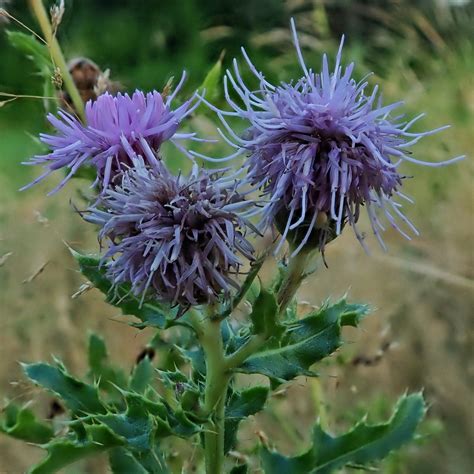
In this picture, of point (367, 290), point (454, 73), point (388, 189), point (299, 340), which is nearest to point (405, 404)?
point (299, 340)

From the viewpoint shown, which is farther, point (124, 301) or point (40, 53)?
point (40, 53)

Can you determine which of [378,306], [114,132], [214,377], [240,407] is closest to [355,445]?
[240,407]

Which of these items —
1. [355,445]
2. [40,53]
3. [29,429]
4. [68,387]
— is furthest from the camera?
[40,53]

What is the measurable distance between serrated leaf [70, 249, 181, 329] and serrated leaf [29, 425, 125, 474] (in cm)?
16

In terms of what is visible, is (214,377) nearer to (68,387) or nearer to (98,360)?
(68,387)

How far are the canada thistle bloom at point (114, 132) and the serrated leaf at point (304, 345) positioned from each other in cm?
32

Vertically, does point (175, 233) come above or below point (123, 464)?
above

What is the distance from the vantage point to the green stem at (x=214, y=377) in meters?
1.13

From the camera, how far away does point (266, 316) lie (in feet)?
3.51

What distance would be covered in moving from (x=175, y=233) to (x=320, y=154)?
0.22 metres

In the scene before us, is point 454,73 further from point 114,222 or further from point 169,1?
point 169,1

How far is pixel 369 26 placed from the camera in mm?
9578

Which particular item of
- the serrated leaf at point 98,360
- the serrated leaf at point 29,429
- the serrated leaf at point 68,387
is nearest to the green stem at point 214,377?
the serrated leaf at point 68,387

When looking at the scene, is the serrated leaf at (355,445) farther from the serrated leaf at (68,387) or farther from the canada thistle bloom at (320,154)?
the canada thistle bloom at (320,154)
